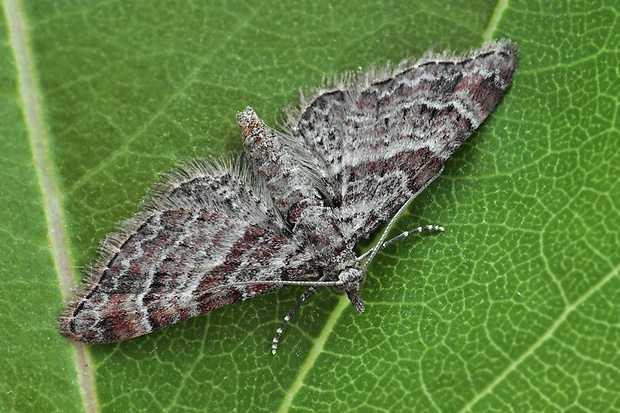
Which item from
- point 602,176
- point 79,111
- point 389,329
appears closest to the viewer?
point 602,176

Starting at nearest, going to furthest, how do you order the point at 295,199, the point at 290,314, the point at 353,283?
1. the point at 353,283
2. the point at 290,314
3. the point at 295,199

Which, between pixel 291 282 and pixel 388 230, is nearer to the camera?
pixel 291 282

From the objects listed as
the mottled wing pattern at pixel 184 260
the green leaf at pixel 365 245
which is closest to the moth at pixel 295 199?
the mottled wing pattern at pixel 184 260

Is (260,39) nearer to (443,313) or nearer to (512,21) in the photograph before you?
(512,21)

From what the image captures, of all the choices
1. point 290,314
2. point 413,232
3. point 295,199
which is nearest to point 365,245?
point 413,232

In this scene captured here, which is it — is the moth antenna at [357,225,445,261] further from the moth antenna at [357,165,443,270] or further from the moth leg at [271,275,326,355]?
the moth leg at [271,275,326,355]

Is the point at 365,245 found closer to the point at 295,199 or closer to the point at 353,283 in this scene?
the point at 353,283

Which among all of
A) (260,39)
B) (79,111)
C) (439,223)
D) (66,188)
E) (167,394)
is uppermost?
(260,39)

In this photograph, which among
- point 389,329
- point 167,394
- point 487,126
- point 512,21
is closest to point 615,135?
point 487,126
